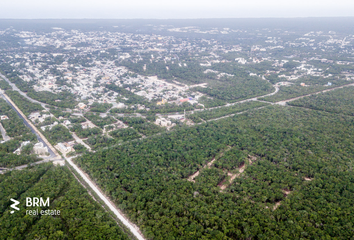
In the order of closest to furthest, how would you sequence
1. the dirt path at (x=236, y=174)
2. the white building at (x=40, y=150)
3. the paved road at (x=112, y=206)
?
the paved road at (x=112, y=206) < the dirt path at (x=236, y=174) < the white building at (x=40, y=150)

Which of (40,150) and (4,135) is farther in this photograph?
(4,135)

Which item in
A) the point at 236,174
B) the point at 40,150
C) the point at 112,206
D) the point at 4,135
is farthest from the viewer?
the point at 4,135

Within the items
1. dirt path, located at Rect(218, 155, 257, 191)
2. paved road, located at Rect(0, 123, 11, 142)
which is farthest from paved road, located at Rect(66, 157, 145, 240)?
paved road, located at Rect(0, 123, 11, 142)

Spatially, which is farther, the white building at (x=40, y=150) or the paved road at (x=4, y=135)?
the paved road at (x=4, y=135)

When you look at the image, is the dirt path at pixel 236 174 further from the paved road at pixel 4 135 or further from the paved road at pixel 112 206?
the paved road at pixel 4 135

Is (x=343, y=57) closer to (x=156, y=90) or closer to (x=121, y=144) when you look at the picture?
(x=156, y=90)

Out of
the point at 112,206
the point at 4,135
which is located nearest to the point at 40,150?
the point at 4,135

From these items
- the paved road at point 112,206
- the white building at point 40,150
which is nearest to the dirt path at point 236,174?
the paved road at point 112,206

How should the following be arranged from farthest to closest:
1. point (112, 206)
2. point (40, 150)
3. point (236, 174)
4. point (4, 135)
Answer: point (4, 135), point (40, 150), point (236, 174), point (112, 206)

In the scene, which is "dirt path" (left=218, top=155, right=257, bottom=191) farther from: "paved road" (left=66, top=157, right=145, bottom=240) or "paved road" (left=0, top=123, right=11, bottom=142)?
"paved road" (left=0, top=123, right=11, bottom=142)

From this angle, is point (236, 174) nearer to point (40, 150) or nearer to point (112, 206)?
point (112, 206)

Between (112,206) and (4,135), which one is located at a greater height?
(4,135)
